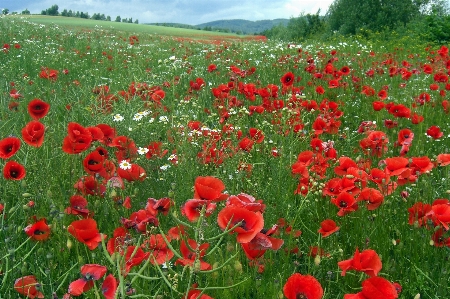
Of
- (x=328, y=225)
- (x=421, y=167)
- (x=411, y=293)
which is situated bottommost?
(x=411, y=293)

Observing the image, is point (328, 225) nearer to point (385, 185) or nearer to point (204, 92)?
point (385, 185)

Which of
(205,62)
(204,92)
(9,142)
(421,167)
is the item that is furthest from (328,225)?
(205,62)

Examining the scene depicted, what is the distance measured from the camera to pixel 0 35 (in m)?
11.3

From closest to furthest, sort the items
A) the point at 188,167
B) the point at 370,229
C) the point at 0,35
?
the point at 370,229 → the point at 188,167 → the point at 0,35

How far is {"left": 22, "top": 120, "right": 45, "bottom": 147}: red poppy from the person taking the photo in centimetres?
212

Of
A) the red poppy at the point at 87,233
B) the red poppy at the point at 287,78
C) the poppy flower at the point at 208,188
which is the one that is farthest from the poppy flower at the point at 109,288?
the red poppy at the point at 287,78

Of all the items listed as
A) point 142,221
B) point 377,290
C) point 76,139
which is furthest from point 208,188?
point 76,139

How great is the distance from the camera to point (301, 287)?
126 cm

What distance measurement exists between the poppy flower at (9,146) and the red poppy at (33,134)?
6cm

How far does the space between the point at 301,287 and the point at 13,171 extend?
4.77 feet

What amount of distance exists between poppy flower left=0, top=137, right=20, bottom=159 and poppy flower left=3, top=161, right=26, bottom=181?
5 centimetres

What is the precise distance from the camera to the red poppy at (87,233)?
5.20 ft

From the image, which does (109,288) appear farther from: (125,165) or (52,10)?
(52,10)

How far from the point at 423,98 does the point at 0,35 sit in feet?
34.3
